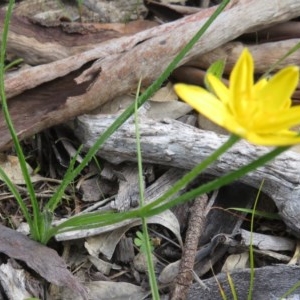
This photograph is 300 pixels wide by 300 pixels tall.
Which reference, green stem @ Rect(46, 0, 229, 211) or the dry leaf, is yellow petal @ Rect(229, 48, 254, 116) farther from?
the dry leaf

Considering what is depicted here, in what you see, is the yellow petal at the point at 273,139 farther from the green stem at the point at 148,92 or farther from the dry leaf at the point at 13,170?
the dry leaf at the point at 13,170

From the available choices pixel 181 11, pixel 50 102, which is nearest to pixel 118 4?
pixel 181 11

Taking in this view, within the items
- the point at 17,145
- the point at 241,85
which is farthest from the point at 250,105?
the point at 17,145

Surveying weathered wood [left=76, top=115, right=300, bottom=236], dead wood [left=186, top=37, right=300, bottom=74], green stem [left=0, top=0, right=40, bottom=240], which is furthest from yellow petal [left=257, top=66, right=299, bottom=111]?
dead wood [left=186, top=37, right=300, bottom=74]

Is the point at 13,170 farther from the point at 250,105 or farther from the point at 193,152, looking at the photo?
the point at 250,105

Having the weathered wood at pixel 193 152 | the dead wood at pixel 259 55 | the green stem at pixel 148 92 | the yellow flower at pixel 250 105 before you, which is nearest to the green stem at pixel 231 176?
the yellow flower at pixel 250 105

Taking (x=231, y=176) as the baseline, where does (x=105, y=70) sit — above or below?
below
